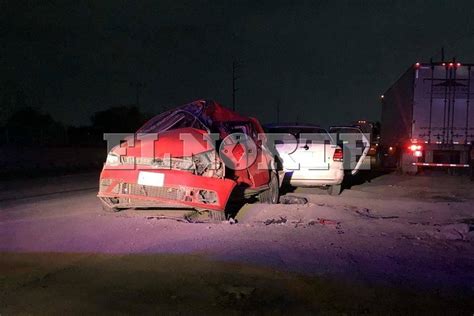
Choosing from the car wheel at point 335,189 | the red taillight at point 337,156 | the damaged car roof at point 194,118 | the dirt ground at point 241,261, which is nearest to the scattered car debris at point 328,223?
the dirt ground at point 241,261

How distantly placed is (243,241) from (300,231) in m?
1.13

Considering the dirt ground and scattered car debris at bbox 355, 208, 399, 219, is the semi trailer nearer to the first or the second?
the dirt ground

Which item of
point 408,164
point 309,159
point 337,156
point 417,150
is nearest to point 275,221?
point 309,159

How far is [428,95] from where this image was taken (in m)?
19.7

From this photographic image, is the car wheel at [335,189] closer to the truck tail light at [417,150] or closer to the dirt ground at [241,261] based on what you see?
A: the dirt ground at [241,261]

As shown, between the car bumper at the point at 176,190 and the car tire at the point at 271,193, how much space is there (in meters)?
2.27

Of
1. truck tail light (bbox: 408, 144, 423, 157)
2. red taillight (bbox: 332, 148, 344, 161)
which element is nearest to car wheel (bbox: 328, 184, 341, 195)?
red taillight (bbox: 332, 148, 344, 161)

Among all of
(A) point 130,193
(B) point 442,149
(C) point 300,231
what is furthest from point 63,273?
(B) point 442,149

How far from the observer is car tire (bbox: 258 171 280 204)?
9.86 metres

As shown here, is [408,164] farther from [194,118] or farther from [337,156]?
[194,118]

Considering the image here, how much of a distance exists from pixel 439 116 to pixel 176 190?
1491 centimetres

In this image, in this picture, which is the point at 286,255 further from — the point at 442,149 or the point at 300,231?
the point at 442,149

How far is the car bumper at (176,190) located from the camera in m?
7.39

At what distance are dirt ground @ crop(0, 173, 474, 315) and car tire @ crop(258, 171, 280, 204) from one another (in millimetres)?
217
